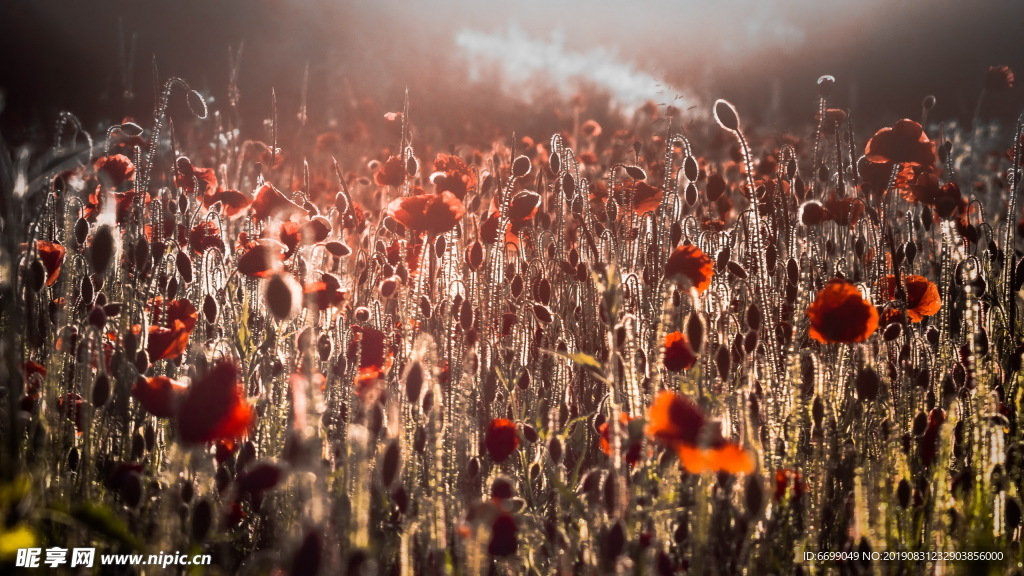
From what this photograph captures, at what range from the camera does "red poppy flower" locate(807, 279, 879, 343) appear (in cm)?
137

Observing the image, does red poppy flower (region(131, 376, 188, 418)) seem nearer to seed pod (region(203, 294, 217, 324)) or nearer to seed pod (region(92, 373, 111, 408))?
seed pod (region(92, 373, 111, 408))

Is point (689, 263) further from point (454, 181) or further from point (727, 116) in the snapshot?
point (454, 181)

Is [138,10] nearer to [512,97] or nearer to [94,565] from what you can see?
[512,97]

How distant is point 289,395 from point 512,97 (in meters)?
14.0

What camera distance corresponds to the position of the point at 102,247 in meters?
1.51

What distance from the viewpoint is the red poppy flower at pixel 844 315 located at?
4.50 ft

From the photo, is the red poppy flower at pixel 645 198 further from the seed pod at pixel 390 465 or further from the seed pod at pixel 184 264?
the seed pod at pixel 390 465

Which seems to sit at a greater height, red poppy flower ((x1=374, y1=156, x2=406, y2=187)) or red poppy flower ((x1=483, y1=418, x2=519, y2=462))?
red poppy flower ((x1=374, y1=156, x2=406, y2=187))

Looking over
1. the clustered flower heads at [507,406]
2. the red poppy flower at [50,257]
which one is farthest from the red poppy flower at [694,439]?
the red poppy flower at [50,257]

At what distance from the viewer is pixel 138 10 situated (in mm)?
15258

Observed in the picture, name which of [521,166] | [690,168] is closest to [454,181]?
[521,166]

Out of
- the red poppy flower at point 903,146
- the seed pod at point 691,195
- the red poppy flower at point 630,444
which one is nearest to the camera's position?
the red poppy flower at point 630,444

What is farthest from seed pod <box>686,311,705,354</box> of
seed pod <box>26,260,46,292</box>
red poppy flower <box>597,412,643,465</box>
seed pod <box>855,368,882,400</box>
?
seed pod <box>26,260,46,292</box>

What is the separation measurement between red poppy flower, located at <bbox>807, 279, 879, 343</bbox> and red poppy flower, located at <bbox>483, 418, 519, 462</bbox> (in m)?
0.59
